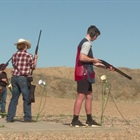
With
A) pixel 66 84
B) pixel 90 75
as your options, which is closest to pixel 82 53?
pixel 90 75

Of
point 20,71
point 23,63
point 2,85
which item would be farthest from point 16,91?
point 2,85

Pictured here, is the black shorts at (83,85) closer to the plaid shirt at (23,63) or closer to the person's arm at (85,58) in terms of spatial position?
the person's arm at (85,58)

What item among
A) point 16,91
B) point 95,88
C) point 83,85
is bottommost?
point 16,91

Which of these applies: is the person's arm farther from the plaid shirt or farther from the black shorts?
the plaid shirt

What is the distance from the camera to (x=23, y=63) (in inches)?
349

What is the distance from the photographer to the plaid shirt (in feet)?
29.1

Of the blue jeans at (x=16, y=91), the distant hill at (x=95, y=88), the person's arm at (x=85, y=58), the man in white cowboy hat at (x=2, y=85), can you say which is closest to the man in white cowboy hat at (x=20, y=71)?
the blue jeans at (x=16, y=91)

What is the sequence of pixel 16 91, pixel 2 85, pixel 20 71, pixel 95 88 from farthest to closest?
pixel 95 88 → pixel 2 85 → pixel 16 91 → pixel 20 71

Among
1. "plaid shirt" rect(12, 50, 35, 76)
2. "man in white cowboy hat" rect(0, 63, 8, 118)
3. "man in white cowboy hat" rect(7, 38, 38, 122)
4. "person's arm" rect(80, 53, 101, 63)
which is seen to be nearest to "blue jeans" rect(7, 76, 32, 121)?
"man in white cowboy hat" rect(7, 38, 38, 122)

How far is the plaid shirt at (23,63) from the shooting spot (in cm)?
888

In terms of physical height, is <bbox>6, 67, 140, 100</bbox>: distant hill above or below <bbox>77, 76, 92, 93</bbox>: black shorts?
above

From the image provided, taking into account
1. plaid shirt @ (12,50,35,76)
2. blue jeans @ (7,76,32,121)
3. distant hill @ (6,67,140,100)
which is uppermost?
distant hill @ (6,67,140,100)

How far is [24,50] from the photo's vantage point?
29.8 feet

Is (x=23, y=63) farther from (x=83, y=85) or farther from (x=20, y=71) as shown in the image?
(x=83, y=85)
